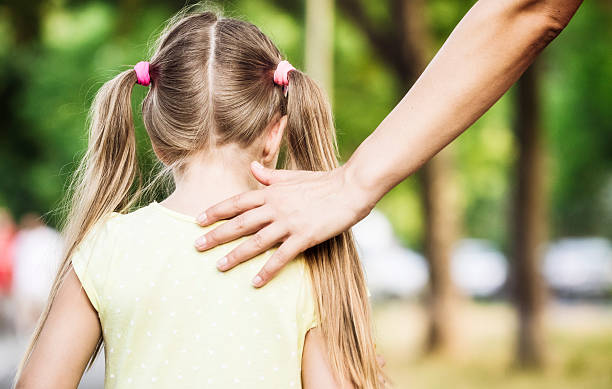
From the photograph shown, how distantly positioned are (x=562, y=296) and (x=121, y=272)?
1233 inches

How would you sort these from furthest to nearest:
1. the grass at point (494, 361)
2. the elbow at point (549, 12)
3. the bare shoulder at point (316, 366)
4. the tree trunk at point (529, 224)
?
the tree trunk at point (529, 224)
the grass at point (494, 361)
the bare shoulder at point (316, 366)
the elbow at point (549, 12)

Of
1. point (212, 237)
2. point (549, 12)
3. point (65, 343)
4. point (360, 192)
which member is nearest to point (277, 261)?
point (212, 237)

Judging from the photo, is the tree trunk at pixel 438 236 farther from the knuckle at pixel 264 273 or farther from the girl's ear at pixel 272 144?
the knuckle at pixel 264 273

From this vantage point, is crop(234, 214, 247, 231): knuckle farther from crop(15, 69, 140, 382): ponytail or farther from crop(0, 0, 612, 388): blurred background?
crop(0, 0, 612, 388): blurred background

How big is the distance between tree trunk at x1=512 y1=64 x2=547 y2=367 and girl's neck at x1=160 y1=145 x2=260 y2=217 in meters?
9.88

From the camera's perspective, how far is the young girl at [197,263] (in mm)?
2188

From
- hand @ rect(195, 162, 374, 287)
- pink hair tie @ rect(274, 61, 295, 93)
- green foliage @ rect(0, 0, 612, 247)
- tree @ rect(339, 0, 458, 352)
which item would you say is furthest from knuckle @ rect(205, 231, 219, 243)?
tree @ rect(339, 0, 458, 352)

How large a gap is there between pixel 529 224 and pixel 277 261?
10.1 m

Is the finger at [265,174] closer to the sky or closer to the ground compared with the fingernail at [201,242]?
closer to the sky

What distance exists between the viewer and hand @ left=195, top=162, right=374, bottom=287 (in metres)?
2.21

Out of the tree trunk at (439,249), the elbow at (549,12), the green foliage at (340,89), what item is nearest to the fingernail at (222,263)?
the elbow at (549,12)

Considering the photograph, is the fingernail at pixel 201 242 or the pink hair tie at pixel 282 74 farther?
the pink hair tie at pixel 282 74

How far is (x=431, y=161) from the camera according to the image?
13.0 m

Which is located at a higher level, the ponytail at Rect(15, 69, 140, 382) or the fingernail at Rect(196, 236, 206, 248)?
the ponytail at Rect(15, 69, 140, 382)
